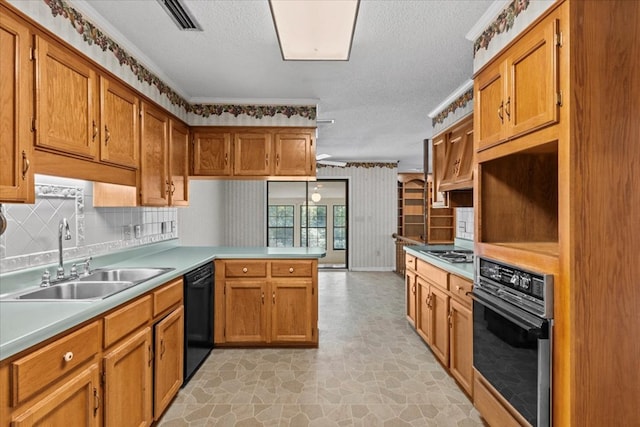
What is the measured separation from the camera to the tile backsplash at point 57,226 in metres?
1.86

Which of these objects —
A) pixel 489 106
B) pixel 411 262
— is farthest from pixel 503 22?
pixel 411 262

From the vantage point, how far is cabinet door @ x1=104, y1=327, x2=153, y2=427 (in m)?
1.61

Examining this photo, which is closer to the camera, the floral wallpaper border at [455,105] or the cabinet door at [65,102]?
the cabinet door at [65,102]

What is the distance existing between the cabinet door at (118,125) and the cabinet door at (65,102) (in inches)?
2.9

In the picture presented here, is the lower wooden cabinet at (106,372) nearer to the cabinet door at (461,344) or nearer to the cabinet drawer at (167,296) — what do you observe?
the cabinet drawer at (167,296)

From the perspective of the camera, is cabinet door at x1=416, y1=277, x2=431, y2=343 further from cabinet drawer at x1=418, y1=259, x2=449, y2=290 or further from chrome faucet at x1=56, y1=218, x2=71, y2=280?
chrome faucet at x1=56, y1=218, x2=71, y2=280

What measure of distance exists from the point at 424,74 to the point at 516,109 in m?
1.36

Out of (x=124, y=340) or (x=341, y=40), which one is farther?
(x=341, y=40)

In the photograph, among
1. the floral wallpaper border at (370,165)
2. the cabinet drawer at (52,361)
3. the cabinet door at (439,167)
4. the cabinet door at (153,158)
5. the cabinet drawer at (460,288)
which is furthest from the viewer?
the floral wallpaper border at (370,165)

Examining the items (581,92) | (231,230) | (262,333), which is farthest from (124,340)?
→ (231,230)

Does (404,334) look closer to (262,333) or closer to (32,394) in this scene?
(262,333)

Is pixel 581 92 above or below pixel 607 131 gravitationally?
above

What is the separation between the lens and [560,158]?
1.43m

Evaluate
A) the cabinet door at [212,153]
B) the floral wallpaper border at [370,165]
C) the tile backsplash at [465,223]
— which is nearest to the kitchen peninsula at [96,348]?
the cabinet door at [212,153]
